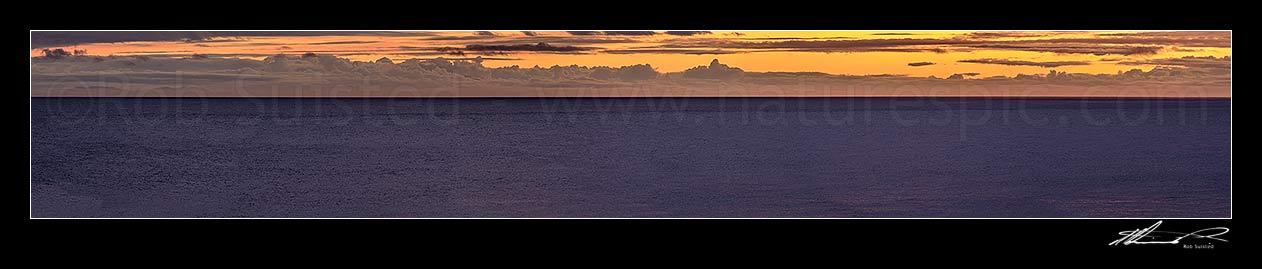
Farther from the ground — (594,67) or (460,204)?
(594,67)

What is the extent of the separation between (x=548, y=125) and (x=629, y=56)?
1780 cm

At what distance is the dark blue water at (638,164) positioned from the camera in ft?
57.1

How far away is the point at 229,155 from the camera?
2564 centimetres

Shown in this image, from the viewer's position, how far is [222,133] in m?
32.7

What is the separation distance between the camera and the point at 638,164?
2439 centimetres

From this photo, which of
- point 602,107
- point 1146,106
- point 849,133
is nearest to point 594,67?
point 849,133

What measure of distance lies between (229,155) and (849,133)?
53.7ft

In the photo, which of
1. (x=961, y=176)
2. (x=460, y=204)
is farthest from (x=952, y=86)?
(x=460, y=204)

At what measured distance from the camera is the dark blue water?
17.4 metres

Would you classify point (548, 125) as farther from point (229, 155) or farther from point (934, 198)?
point (934, 198)

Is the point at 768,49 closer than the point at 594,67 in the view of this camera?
Yes

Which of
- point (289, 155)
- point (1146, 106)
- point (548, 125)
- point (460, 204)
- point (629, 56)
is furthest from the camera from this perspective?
point (1146, 106)

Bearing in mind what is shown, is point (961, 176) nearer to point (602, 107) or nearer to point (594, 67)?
point (594, 67)

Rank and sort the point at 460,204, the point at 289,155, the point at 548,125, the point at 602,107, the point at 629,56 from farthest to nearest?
the point at 602,107, the point at 548,125, the point at 289,155, the point at 629,56, the point at 460,204
